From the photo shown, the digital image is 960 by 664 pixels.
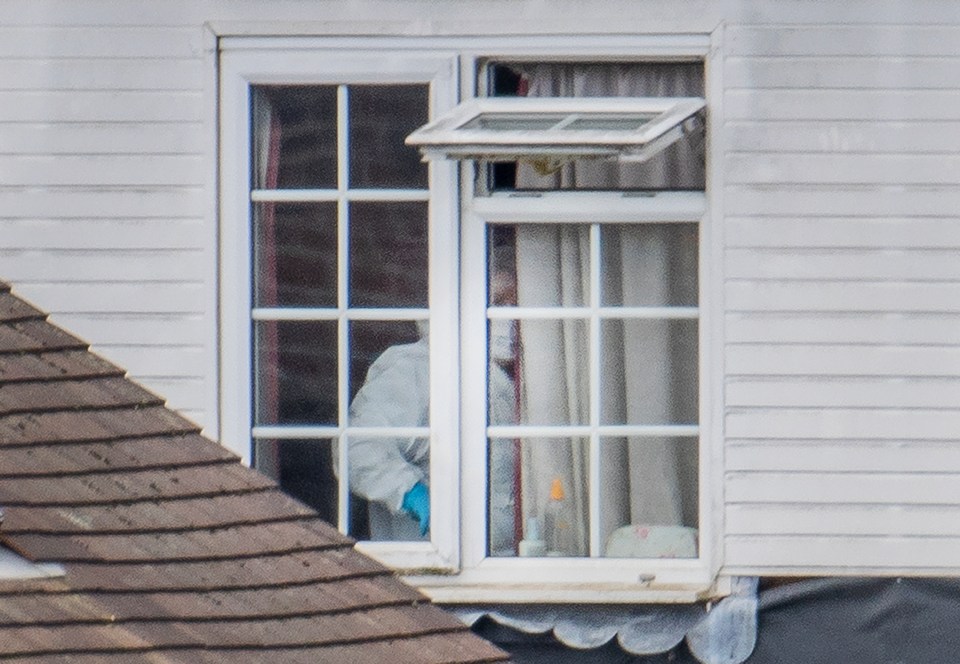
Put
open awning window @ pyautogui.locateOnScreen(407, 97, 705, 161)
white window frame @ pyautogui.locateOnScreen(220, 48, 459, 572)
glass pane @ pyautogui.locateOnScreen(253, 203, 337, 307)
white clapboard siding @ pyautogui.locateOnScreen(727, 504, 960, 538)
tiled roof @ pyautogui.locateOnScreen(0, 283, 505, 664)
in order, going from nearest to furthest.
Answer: tiled roof @ pyautogui.locateOnScreen(0, 283, 505, 664)
open awning window @ pyautogui.locateOnScreen(407, 97, 705, 161)
white clapboard siding @ pyautogui.locateOnScreen(727, 504, 960, 538)
white window frame @ pyautogui.locateOnScreen(220, 48, 459, 572)
glass pane @ pyautogui.locateOnScreen(253, 203, 337, 307)

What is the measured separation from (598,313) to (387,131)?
1003 mm

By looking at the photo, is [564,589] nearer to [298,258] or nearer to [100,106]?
[298,258]

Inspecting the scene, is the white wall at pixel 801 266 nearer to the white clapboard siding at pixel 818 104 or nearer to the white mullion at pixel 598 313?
the white clapboard siding at pixel 818 104

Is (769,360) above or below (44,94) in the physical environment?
below

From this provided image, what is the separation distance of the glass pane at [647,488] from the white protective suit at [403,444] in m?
0.35

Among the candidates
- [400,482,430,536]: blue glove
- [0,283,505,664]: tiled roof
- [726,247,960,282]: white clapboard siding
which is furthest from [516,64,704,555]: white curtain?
[0,283,505,664]: tiled roof

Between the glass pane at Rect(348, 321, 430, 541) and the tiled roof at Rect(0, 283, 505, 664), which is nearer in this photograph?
the tiled roof at Rect(0, 283, 505, 664)

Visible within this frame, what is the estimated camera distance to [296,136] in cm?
650

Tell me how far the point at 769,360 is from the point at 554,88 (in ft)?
4.07

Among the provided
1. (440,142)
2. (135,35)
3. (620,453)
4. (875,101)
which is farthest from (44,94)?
(875,101)

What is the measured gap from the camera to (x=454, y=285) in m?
6.41

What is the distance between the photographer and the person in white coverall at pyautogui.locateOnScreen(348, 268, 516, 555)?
647cm

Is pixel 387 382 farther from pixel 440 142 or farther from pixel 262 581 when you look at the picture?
pixel 262 581

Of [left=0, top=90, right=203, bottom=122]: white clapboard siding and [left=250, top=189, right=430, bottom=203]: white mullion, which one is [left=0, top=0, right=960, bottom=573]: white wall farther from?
[left=250, top=189, right=430, bottom=203]: white mullion
